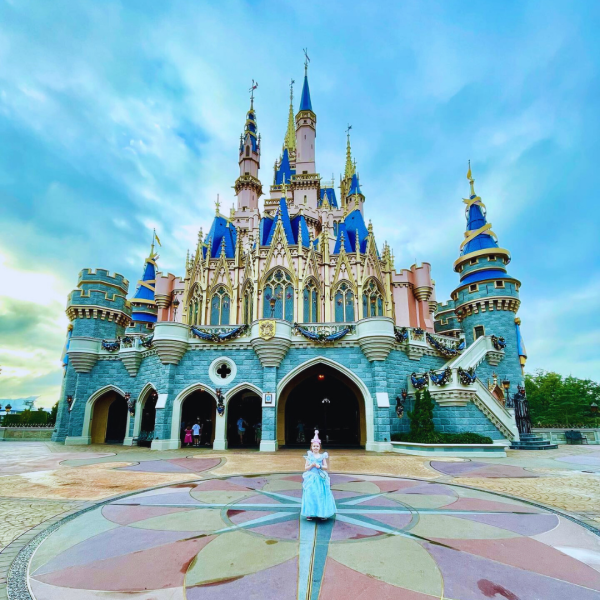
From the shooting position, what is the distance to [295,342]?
20344 millimetres

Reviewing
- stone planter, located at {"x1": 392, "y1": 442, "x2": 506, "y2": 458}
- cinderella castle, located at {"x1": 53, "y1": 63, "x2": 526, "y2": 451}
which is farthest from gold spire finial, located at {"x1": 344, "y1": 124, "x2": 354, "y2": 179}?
stone planter, located at {"x1": 392, "y1": 442, "x2": 506, "y2": 458}

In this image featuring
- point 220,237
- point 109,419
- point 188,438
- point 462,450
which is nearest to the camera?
point 462,450

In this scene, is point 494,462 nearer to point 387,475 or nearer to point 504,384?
point 387,475

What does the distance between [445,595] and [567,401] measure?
49.4 meters

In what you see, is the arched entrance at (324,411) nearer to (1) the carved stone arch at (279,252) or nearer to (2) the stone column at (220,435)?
(2) the stone column at (220,435)

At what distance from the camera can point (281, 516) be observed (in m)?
6.53

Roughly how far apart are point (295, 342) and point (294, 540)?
15.1 metres

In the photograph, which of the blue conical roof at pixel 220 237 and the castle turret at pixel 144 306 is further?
the castle turret at pixel 144 306

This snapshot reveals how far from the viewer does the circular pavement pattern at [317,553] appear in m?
4.03

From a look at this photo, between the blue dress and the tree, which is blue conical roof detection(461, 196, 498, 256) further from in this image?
the blue dress

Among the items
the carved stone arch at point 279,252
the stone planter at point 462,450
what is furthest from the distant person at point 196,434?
the stone planter at point 462,450

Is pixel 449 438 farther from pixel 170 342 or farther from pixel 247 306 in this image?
pixel 247 306

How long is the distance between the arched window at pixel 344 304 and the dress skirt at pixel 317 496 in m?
21.3

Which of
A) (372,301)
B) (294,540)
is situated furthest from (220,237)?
(294,540)
